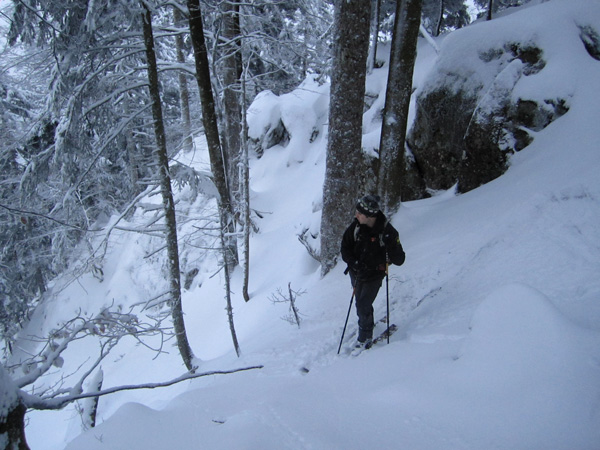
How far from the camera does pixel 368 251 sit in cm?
445

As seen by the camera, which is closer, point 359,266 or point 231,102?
point 359,266

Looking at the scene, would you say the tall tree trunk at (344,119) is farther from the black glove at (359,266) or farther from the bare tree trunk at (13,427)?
the bare tree trunk at (13,427)

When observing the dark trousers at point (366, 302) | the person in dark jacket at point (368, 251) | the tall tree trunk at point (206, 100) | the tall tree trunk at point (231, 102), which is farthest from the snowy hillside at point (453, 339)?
the tall tree trunk at point (231, 102)

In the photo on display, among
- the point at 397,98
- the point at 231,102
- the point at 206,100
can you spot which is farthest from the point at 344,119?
the point at 231,102

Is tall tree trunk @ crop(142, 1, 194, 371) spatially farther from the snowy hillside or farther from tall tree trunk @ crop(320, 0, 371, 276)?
tall tree trunk @ crop(320, 0, 371, 276)

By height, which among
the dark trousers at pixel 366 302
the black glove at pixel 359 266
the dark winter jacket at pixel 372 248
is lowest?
the dark trousers at pixel 366 302

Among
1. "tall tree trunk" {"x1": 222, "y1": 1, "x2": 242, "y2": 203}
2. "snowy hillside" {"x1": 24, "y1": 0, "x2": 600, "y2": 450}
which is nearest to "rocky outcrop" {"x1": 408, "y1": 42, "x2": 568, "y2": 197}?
"snowy hillside" {"x1": 24, "y1": 0, "x2": 600, "y2": 450}

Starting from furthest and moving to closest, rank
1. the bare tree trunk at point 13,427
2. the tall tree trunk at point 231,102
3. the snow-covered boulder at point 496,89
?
the tall tree trunk at point 231,102 → the snow-covered boulder at point 496,89 → the bare tree trunk at point 13,427

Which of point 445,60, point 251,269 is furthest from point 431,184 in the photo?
point 251,269

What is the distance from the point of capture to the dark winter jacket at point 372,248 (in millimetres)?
4363

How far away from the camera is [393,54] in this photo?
6621 mm

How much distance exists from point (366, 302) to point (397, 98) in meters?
4.38

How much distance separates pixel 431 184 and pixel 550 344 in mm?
7029

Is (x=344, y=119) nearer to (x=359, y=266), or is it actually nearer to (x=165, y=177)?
(x=359, y=266)
